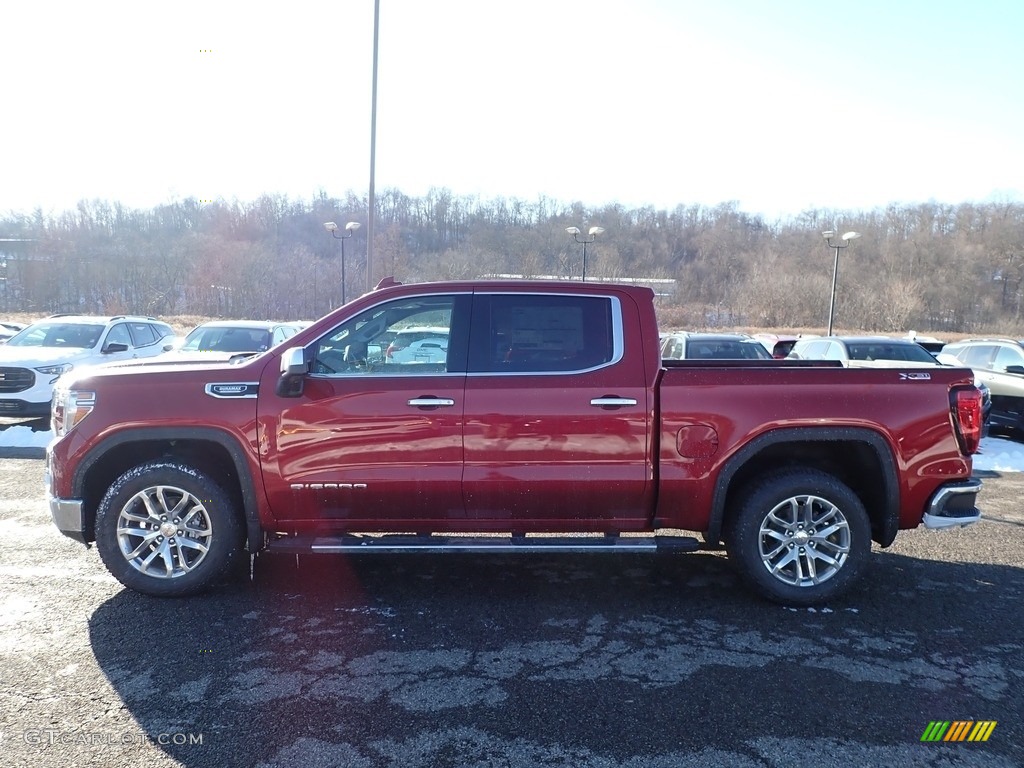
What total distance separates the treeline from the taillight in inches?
1621

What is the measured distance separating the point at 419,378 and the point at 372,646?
1591 mm

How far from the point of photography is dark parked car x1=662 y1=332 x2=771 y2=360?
1281 centimetres

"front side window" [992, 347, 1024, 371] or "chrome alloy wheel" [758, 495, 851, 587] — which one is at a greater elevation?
"front side window" [992, 347, 1024, 371]

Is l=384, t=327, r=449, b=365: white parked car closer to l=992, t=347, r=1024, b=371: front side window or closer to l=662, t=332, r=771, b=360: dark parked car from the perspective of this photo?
l=662, t=332, r=771, b=360: dark parked car

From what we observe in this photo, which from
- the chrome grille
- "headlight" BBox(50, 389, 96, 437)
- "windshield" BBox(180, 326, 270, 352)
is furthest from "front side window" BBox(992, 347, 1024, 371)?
the chrome grille

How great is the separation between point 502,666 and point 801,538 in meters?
2.14

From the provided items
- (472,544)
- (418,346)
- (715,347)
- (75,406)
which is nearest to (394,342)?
(418,346)

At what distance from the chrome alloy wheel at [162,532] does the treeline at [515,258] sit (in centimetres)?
4073

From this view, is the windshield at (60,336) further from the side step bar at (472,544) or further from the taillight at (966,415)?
the taillight at (966,415)

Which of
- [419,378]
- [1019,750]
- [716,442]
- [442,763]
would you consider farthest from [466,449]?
[1019,750]

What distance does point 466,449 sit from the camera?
14.4 ft

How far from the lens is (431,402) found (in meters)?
4.37

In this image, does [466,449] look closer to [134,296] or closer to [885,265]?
[134,296]

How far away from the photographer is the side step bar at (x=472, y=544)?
4336 mm
